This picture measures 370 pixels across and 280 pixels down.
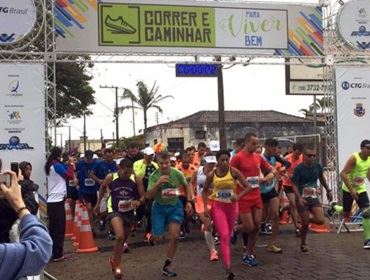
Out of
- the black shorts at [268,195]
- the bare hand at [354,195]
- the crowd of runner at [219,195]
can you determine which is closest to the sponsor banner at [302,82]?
the crowd of runner at [219,195]

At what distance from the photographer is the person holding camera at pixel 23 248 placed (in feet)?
8.38

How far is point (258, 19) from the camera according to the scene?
13086mm

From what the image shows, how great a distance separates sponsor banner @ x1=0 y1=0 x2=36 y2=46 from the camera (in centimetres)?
1109

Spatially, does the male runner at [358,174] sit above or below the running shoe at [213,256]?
above

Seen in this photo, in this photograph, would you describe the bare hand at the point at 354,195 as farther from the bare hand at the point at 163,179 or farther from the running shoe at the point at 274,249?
the bare hand at the point at 163,179

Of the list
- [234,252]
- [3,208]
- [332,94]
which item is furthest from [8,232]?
[332,94]

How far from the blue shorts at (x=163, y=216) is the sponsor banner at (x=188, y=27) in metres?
4.67

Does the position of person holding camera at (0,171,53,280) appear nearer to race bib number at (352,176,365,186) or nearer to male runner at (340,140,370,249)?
male runner at (340,140,370,249)

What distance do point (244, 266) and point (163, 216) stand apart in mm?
1523

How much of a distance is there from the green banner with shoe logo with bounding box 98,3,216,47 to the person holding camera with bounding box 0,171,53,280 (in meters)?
9.55

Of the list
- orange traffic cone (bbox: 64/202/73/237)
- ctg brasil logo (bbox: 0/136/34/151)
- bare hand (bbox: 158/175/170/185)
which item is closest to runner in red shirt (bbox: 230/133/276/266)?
bare hand (bbox: 158/175/170/185)

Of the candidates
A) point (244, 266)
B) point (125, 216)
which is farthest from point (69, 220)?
point (244, 266)

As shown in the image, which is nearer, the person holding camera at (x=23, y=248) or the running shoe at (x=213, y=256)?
the person holding camera at (x=23, y=248)

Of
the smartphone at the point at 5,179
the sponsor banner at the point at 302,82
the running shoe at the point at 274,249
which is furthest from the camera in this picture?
the sponsor banner at the point at 302,82
